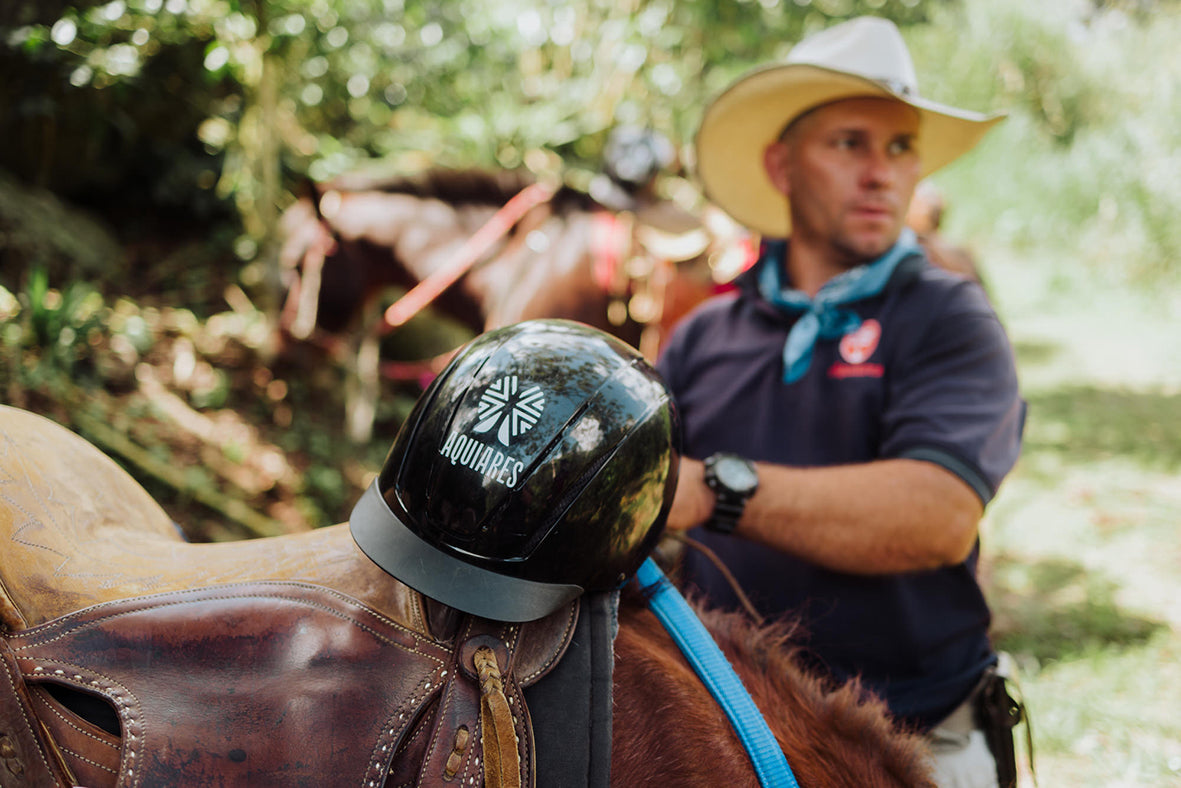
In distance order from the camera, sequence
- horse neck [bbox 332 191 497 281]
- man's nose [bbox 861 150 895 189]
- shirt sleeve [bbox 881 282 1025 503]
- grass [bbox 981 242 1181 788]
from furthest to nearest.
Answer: horse neck [bbox 332 191 497 281], grass [bbox 981 242 1181 788], man's nose [bbox 861 150 895 189], shirt sleeve [bbox 881 282 1025 503]

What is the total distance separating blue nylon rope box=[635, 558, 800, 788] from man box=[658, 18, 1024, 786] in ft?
0.70

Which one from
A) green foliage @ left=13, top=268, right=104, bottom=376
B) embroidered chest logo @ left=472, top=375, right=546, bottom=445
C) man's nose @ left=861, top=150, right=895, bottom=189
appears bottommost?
green foliage @ left=13, top=268, right=104, bottom=376

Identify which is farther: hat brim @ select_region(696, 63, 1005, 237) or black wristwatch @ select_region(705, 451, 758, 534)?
hat brim @ select_region(696, 63, 1005, 237)

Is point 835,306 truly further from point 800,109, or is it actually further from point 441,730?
point 441,730

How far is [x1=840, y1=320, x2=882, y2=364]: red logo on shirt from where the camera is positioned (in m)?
1.71

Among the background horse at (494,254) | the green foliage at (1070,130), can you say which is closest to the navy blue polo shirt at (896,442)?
the background horse at (494,254)

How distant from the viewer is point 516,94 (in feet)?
28.0

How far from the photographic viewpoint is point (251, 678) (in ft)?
2.83

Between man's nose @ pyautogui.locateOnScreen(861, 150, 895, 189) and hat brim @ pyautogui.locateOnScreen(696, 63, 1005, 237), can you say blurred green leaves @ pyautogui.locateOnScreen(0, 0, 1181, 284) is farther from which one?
man's nose @ pyautogui.locateOnScreen(861, 150, 895, 189)

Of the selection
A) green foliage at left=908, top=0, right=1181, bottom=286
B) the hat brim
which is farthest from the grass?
green foliage at left=908, top=0, right=1181, bottom=286

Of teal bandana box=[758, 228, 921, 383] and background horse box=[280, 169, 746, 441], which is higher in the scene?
teal bandana box=[758, 228, 921, 383]

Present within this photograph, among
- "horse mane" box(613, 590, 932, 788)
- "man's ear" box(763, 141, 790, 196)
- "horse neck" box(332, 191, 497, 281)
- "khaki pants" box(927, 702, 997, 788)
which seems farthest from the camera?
"horse neck" box(332, 191, 497, 281)

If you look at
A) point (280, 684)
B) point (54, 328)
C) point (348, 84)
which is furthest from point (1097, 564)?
point (348, 84)

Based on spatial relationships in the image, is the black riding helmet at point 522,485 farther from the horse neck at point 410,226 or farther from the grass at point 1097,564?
the horse neck at point 410,226
